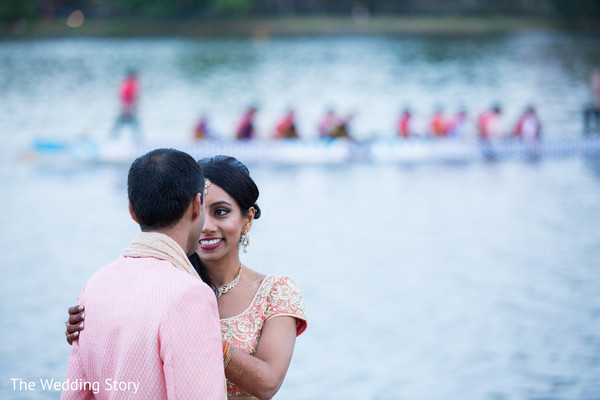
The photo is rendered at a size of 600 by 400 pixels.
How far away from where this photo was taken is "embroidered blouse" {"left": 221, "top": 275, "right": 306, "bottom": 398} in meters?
2.94

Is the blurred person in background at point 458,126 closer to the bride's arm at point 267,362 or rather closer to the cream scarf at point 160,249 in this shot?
the bride's arm at point 267,362

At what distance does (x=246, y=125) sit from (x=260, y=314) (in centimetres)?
1491

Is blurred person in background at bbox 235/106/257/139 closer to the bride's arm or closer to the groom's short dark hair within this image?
the bride's arm

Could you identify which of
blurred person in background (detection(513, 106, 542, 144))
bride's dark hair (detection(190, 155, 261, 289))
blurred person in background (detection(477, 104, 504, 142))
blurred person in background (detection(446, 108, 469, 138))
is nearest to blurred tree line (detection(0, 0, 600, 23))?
blurred person in background (detection(513, 106, 542, 144))

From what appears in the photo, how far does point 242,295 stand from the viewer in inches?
122

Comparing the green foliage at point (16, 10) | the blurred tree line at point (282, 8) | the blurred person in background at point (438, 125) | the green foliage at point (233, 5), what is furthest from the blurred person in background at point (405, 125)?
the green foliage at point (16, 10)

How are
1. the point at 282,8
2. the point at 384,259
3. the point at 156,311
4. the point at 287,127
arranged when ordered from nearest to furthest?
the point at 156,311 → the point at 384,259 → the point at 287,127 → the point at 282,8

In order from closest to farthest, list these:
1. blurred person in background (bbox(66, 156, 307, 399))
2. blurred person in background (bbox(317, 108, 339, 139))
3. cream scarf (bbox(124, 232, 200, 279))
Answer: cream scarf (bbox(124, 232, 200, 279)) → blurred person in background (bbox(66, 156, 307, 399)) → blurred person in background (bbox(317, 108, 339, 139))

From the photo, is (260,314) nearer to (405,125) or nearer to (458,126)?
(405,125)

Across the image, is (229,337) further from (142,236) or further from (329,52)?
(329,52)

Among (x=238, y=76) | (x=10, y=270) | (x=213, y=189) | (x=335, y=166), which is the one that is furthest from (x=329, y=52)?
(x=213, y=189)

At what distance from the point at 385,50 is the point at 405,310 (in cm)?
4336

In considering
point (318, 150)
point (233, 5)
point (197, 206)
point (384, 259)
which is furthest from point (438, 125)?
point (233, 5)

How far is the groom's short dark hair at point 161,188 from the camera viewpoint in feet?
8.45
